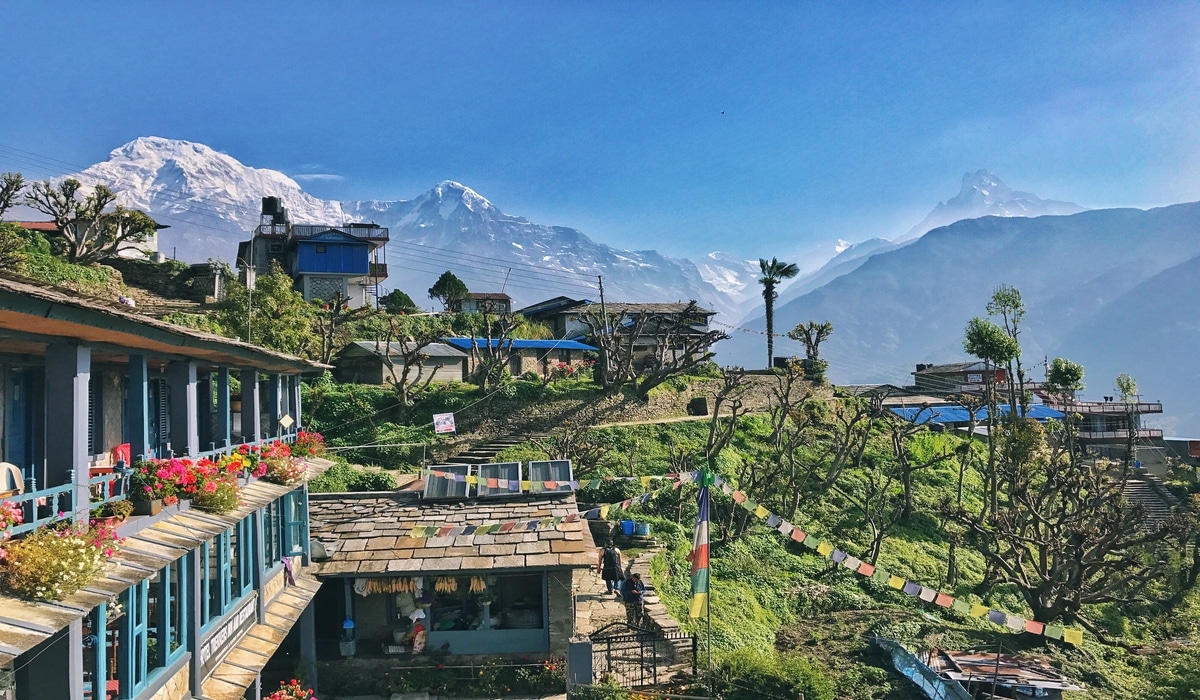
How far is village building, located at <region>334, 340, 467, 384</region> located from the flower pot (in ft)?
94.6

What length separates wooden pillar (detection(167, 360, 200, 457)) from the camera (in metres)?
10.4

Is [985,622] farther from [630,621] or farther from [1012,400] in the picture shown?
[1012,400]

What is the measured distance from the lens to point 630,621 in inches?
728

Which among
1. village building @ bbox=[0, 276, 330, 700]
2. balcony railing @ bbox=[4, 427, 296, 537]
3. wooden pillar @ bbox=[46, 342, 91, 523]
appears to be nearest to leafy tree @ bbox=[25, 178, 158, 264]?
village building @ bbox=[0, 276, 330, 700]

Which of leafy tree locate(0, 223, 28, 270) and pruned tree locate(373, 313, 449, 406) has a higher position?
leafy tree locate(0, 223, 28, 270)

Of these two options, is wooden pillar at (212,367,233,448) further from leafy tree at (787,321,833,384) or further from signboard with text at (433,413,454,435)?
leafy tree at (787,321,833,384)

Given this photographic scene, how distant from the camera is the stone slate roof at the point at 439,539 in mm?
16000

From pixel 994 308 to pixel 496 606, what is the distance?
40457 mm

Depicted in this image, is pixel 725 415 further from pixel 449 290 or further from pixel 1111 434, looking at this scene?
pixel 1111 434

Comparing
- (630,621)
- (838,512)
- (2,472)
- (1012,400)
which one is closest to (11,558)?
(2,472)

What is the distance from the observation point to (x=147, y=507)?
27.5 ft

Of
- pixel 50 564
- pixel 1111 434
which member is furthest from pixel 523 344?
pixel 1111 434

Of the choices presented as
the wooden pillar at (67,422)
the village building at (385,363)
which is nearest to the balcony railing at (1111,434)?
the village building at (385,363)

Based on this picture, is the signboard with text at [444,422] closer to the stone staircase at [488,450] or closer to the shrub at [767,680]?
the stone staircase at [488,450]
